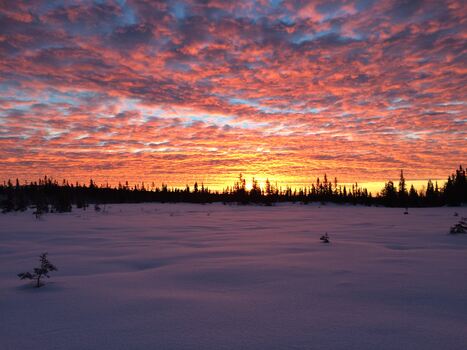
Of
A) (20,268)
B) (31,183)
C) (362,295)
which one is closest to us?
(362,295)

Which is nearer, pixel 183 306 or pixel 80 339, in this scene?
pixel 80 339

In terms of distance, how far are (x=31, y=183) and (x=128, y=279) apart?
112 m

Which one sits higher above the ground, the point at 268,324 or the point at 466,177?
the point at 466,177

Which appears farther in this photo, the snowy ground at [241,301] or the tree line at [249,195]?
the tree line at [249,195]

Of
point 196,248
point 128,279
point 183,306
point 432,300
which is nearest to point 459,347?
point 432,300

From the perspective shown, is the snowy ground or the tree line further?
the tree line

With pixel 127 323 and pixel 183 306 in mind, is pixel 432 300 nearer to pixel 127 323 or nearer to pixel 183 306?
pixel 183 306

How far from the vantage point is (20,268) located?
6.14 m

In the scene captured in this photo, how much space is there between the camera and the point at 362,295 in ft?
13.4

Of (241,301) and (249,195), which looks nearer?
(241,301)

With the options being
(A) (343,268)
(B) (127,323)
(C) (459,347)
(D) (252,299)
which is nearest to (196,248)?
(A) (343,268)

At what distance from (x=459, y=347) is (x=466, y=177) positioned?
64.8 metres

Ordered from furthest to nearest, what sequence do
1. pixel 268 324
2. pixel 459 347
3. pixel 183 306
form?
pixel 183 306 → pixel 268 324 → pixel 459 347

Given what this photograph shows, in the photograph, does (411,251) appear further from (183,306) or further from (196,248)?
(183,306)
